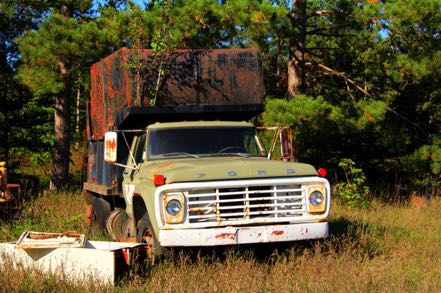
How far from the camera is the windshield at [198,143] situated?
8555mm

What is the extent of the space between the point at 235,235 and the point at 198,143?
1905 millimetres

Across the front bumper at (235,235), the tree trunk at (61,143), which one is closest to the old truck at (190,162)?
the front bumper at (235,235)

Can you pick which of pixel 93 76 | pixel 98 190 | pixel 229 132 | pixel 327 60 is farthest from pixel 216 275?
pixel 327 60

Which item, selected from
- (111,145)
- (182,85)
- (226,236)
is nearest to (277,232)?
(226,236)

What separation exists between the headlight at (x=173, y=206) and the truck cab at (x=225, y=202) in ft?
0.04

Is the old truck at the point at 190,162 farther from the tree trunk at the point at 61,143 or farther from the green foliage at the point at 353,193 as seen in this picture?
the tree trunk at the point at 61,143

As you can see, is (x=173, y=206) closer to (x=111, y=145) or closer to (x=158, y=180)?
(x=158, y=180)

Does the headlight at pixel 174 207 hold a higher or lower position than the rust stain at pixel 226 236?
higher

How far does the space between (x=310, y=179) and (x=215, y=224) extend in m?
1.33

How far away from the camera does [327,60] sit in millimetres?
17625

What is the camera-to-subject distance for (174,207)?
282 inches

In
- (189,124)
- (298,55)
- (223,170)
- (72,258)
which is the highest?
(298,55)

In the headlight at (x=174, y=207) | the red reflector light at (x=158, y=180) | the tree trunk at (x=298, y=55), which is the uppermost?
the tree trunk at (x=298, y=55)

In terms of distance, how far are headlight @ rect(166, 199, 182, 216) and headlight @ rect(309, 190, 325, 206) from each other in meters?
1.65
